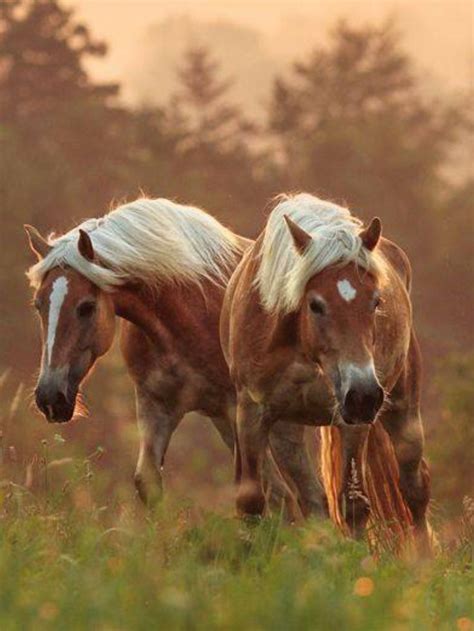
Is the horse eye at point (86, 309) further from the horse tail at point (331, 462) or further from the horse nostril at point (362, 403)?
the horse nostril at point (362, 403)

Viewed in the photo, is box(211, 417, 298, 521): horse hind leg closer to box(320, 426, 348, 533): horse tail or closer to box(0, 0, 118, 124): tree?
box(320, 426, 348, 533): horse tail

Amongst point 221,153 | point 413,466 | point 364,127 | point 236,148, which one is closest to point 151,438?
point 413,466

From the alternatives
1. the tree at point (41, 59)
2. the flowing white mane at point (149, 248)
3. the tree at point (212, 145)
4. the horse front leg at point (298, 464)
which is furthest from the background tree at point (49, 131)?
the horse front leg at point (298, 464)

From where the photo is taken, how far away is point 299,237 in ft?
28.5

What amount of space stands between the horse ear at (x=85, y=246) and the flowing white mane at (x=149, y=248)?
1.5 inches

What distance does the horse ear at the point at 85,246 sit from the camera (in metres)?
10.2

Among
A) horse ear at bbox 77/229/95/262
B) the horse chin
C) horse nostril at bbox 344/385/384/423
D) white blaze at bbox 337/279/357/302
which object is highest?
horse ear at bbox 77/229/95/262

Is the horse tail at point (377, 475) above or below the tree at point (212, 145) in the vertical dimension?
below

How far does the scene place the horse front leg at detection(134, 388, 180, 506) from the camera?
10258 millimetres

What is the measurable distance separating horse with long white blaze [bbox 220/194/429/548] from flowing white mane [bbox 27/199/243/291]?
0.86m

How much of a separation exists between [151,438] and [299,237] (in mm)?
2286

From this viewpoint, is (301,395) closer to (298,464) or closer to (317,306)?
(317,306)

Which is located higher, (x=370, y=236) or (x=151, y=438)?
(x=370, y=236)

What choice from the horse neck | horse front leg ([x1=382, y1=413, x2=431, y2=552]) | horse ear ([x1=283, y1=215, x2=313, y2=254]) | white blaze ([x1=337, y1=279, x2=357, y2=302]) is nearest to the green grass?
white blaze ([x1=337, y1=279, x2=357, y2=302])
